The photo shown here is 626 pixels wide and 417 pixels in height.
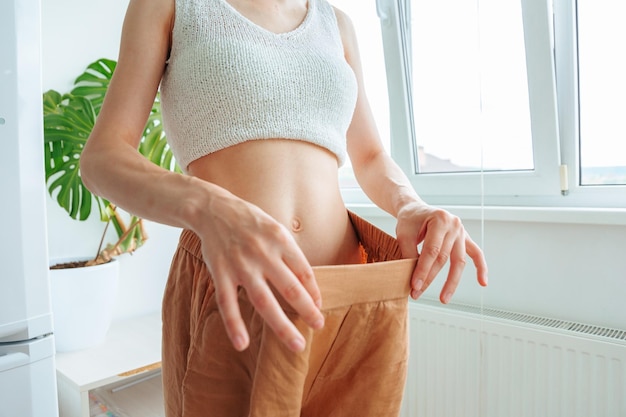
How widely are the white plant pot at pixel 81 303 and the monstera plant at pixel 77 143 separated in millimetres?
122

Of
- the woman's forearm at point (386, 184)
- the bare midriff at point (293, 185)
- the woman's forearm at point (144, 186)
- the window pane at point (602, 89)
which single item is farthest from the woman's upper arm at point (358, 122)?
the window pane at point (602, 89)

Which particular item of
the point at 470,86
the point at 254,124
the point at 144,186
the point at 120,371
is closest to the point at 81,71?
the point at 120,371

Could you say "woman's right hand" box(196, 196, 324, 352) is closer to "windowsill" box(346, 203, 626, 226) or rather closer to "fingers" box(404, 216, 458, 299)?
"fingers" box(404, 216, 458, 299)

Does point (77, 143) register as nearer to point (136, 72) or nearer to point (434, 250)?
point (136, 72)

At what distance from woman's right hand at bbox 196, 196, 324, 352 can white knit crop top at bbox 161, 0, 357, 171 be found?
0.26m

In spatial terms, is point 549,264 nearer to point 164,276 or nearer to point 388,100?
point 388,100

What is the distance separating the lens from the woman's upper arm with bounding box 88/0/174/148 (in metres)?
0.57

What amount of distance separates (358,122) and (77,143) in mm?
1232

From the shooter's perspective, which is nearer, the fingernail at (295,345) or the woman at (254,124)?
the fingernail at (295,345)

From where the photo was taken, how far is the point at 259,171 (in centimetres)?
65

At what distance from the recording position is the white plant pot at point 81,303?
1.61m

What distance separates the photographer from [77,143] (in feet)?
5.58

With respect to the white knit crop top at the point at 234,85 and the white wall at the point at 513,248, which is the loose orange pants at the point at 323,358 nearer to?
the white knit crop top at the point at 234,85

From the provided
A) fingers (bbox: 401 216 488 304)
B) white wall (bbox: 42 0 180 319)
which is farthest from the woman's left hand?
white wall (bbox: 42 0 180 319)
